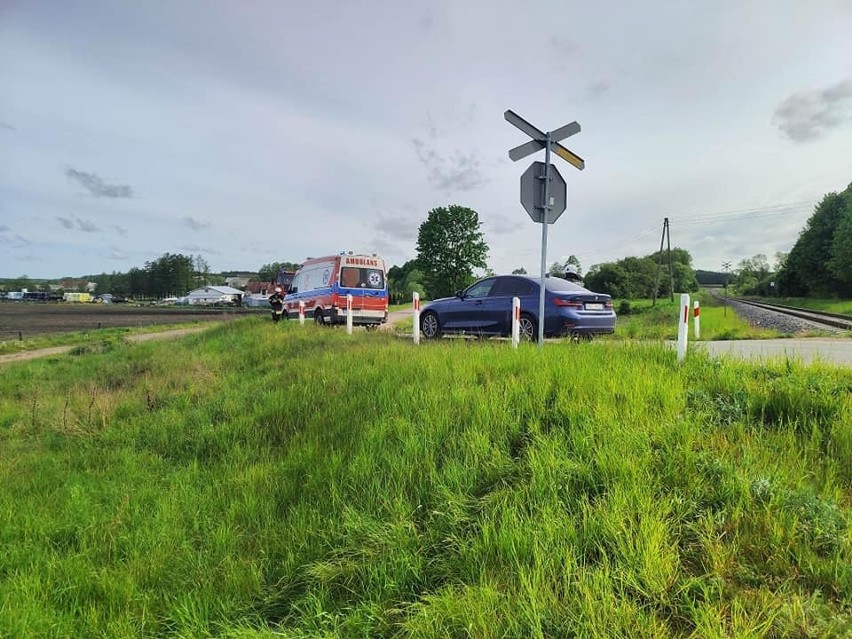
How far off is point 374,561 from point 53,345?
28.0 meters

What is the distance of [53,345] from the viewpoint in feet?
78.1

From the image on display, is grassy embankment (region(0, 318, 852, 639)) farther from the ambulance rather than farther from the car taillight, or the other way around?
the ambulance

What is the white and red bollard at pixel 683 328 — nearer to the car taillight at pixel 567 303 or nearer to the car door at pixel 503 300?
the car taillight at pixel 567 303

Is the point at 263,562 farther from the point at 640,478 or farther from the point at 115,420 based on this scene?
the point at 115,420

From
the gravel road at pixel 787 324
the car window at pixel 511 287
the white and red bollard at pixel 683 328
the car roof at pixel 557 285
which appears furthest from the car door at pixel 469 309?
Result: the gravel road at pixel 787 324

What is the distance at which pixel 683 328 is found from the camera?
585 centimetres

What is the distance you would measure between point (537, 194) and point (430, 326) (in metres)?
5.84

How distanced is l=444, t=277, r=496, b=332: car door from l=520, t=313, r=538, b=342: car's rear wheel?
116cm

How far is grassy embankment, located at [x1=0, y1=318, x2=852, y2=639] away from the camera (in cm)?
219

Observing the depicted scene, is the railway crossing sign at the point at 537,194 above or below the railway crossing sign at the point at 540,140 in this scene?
below

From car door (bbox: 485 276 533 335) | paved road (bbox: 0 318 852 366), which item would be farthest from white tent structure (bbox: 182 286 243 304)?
car door (bbox: 485 276 533 335)

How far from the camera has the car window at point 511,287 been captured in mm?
10191

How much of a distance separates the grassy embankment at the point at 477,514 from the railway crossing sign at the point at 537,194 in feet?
8.47

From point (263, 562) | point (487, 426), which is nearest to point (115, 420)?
point (263, 562)
